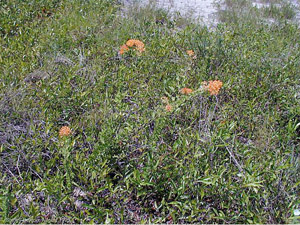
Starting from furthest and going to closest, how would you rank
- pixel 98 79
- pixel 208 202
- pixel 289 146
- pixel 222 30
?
pixel 222 30 < pixel 98 79 < pixel 289 146 < pixel 208 202

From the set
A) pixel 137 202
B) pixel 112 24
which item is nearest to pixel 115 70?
pixel 112 24

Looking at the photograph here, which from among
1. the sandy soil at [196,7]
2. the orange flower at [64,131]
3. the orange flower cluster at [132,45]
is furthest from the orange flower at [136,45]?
the sandy soil at [196,7]

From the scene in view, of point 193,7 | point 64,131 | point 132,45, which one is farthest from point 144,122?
point 193,7

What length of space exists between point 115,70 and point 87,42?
0.86 metres

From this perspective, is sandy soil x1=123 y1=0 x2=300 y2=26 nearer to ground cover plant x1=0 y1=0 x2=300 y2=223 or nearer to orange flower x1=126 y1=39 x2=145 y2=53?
ground cover plant x1=0 y1=0 x2=300 y2=223

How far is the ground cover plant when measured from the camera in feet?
7.01

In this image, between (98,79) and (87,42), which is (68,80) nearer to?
(98,79)

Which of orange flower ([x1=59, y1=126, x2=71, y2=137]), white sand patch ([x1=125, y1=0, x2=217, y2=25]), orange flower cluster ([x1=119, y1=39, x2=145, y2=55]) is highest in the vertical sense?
white sand patch ([x1=125, y1=0, x2=217, y2=25])

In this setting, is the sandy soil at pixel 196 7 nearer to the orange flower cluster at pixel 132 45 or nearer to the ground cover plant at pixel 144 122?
the ground cover plant at pixel 144 122

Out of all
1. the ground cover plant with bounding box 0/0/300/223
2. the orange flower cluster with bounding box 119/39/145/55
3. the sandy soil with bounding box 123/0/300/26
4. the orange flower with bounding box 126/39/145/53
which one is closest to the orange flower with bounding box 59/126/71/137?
the ground cover plant with bounding box 0/0/300/223

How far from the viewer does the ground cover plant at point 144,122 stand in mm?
2137

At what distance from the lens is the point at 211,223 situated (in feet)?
6.99

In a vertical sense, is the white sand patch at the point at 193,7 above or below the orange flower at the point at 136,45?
above

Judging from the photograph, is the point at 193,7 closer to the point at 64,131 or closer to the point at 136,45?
the point at 136,45
